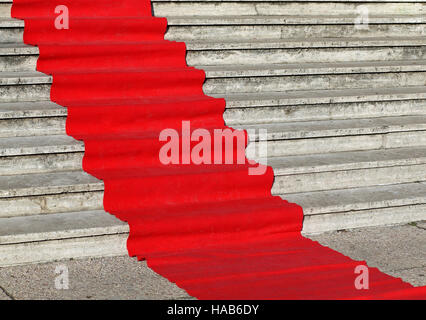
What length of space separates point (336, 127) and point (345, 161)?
1.25 feet

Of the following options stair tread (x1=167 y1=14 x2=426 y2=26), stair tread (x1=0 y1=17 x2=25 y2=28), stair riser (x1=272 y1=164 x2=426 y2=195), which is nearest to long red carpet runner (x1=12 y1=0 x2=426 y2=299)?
stair tread (x1=0 y1=17 x2=25 y2=28)

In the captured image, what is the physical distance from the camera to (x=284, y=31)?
6.86m

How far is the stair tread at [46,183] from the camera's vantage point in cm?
481

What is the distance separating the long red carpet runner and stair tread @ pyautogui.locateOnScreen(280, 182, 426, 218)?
6.6 inches

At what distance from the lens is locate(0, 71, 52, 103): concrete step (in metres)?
5.64

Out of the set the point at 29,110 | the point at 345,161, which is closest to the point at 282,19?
the point at 345,161

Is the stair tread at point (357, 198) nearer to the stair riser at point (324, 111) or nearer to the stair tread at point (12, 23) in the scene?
the stair riser at point (324, 111)

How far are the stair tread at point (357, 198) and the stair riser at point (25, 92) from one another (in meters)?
1.91

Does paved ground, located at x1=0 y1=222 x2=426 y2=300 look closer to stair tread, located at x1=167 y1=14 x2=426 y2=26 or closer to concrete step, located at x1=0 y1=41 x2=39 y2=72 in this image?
concrete step, located at x1=0 y1=41 x2=39 y2=72

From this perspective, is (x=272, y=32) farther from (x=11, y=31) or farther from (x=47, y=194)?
(x=47, y=194)

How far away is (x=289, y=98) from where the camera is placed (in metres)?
6.04
